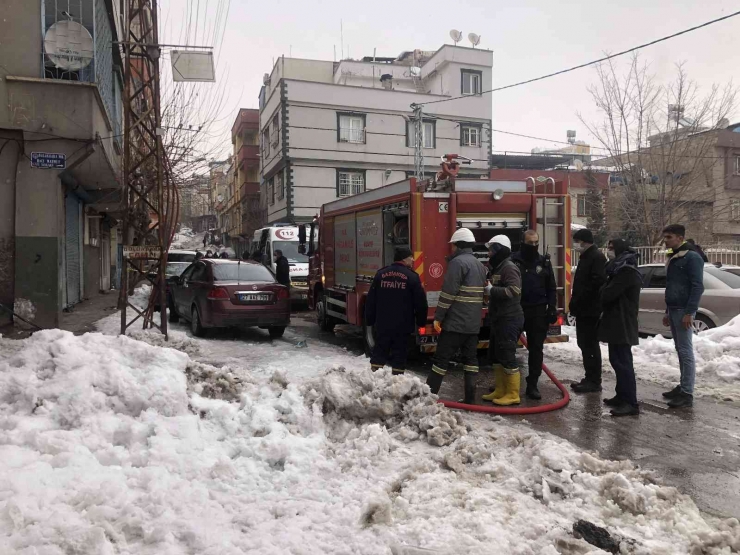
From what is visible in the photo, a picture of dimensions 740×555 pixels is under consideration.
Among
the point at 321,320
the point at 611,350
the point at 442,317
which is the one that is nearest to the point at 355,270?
the point at 321,320

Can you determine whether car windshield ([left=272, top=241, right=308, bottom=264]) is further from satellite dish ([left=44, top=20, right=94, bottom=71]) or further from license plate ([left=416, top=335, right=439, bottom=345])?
license plate ([left=416, top=335, right=439, bottom=345])

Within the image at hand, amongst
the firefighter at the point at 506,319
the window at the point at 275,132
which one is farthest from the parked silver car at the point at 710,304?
the window at the point at 275,132

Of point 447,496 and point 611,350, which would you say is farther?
point 611,350

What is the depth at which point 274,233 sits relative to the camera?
18.9 m

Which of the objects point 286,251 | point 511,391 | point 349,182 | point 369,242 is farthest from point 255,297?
point 349,182

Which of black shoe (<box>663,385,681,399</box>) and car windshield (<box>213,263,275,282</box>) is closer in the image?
black shoe (<box>663,385,681,399</box>)

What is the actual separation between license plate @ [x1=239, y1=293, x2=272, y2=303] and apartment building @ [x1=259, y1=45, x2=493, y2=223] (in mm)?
19988

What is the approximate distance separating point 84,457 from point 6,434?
0.70 m

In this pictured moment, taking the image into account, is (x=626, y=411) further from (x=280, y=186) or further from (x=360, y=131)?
(x=280, y=186)

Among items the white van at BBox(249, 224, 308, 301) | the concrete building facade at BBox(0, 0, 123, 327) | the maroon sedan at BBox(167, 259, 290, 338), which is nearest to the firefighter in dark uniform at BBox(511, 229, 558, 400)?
the maroon sedan at BBox(167, 259, 290, 338)

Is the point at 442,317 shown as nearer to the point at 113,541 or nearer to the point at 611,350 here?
the point at 611,350

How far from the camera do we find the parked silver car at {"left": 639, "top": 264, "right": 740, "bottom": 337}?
10.1m

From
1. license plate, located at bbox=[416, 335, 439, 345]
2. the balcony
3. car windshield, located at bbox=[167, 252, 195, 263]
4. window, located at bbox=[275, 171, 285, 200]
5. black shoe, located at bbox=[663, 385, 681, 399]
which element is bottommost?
black shoe, located at bbox=[663, 385, 681, 399]

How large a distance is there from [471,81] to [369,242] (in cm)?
2704
